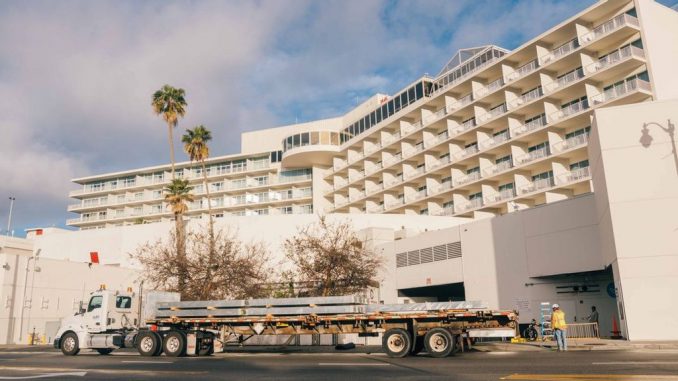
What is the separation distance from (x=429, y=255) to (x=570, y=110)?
897 inches

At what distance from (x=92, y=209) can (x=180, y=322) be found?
90.4 metres

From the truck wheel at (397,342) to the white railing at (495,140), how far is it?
44.6 meters

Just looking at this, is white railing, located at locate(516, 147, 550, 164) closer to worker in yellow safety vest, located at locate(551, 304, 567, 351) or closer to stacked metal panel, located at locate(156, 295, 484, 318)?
worker in yellow safety vest, located at locate(551, 304, 567, 351)

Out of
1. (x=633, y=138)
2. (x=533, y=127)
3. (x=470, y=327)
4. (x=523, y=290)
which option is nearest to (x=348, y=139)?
(x=533, y=127)

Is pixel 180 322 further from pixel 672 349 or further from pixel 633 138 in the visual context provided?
pixel 633 138

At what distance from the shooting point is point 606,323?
31.0 m

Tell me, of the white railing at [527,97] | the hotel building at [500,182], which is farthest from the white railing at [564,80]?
the white railing at [527,97]

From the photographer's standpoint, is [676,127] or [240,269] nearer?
[676,127]

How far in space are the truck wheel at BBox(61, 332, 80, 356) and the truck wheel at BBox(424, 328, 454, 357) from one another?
48.1ft

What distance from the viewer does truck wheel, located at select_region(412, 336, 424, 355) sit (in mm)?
18645

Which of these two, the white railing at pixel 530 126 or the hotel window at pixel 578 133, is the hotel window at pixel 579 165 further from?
the white railing at pixel 530 126

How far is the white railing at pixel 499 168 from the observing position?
59.0m

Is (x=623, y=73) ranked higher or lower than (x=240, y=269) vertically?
higher

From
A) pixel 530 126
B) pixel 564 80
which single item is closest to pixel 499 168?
pixel 530 126
